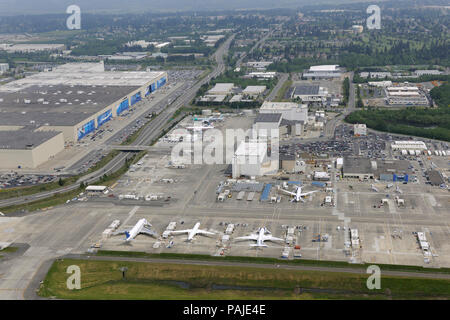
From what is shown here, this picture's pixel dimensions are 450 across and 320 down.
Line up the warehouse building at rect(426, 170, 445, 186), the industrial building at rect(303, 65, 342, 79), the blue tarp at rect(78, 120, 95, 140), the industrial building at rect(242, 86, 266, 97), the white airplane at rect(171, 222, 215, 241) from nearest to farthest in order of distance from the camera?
1. the white airplane at rect(171, 222, 215, 241)
2. the warehouse building at rect(426, 170, 445, 186)
3. the blue tarp at rect(78, 120, 95, 140)
4. the industrial building at rect(242, 86, 266, 97)
5. the industrial building at rect(303, 65, 342, 79)

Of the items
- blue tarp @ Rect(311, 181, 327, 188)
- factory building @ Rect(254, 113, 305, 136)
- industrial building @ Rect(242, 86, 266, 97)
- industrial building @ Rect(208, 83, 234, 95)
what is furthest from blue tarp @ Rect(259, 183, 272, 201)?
industrial building @ Rect(208, 83, 234, 95)

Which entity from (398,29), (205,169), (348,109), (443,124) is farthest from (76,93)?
(398,29)

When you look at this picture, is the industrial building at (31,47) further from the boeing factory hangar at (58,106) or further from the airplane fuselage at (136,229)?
the airplane fuselage at (136,229)

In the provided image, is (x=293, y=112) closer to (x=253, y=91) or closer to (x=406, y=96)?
(x=253, y=91)

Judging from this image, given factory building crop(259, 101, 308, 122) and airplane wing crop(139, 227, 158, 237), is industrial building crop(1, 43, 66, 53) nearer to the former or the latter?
factory building crop(259, 101, 308, 122)

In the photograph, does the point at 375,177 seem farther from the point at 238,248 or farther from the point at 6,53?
the point at 6,53

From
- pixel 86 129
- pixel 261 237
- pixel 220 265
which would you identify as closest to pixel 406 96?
pixel 86 129
